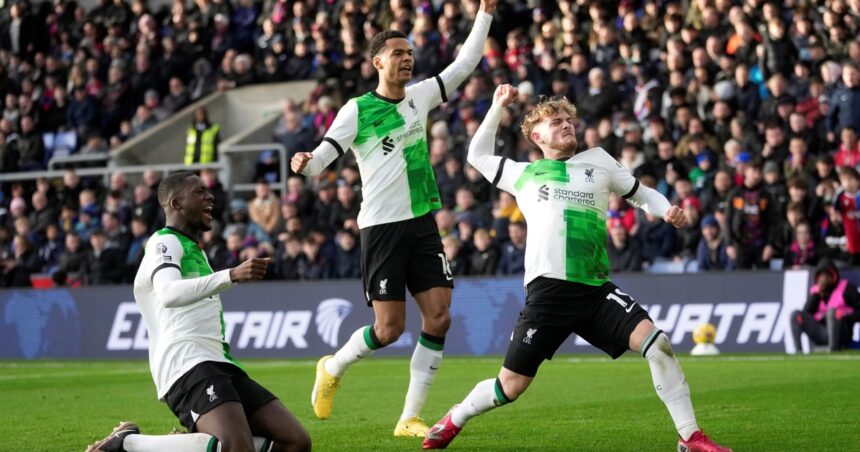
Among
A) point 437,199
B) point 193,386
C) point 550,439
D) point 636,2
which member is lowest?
point 550,439

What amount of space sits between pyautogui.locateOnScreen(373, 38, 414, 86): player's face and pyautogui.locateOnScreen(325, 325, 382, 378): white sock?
6.11 ft

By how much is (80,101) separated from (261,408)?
902 inches

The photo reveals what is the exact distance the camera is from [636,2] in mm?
24062

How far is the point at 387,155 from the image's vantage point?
10133 millimetres

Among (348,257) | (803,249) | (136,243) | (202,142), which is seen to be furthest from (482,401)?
(202,142)

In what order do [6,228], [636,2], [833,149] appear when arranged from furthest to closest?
[6,228] → [636,2] → [833,149]

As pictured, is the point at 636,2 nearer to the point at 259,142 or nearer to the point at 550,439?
the point at 259,142

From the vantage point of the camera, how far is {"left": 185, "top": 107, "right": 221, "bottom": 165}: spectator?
26656 mm

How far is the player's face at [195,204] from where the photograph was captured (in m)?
7.82

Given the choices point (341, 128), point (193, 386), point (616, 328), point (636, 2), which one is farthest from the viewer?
point (636, 2)

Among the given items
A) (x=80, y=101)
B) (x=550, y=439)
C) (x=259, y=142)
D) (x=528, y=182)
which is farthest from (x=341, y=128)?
(x=80, y=101)

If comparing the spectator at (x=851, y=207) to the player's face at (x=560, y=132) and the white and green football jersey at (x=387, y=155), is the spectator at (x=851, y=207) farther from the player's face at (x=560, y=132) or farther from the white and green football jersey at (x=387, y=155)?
the player's face at (x=560, y=132)

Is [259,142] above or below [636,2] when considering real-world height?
below

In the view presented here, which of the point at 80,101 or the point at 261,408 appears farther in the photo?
the point at 80,101
